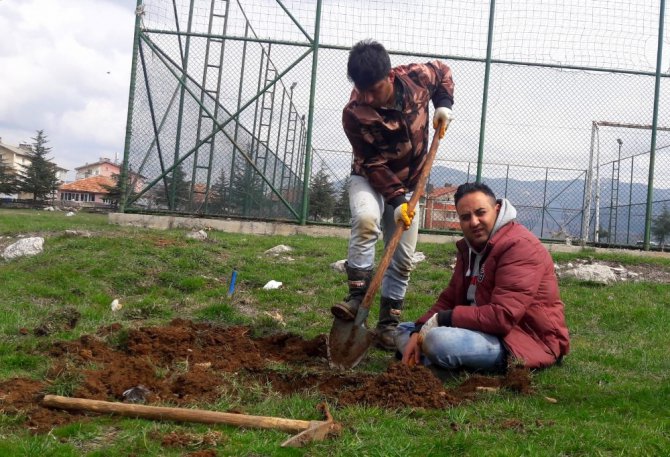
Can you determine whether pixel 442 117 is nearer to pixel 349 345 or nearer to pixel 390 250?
→ pixel 390 250

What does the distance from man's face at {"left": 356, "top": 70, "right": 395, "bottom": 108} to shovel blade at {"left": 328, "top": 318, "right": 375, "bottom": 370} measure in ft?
5.03

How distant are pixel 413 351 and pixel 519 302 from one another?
0.74m

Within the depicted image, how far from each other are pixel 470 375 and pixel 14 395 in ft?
7.99

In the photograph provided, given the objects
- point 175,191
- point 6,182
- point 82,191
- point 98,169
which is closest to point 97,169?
point 98,169

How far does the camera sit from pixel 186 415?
2.81 metres

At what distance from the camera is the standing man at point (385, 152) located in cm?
428

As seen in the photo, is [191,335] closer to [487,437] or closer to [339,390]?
[339,390]

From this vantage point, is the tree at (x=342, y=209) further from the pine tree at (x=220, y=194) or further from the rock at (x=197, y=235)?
the rock at (x=197, y=235)

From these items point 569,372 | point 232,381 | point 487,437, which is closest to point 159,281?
point 232,381

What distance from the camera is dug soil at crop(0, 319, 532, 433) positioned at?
3211 mm

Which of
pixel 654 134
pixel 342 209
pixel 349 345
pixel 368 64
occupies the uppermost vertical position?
pixel 654 134

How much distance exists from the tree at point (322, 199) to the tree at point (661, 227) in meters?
5.39

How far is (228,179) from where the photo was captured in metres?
11.3

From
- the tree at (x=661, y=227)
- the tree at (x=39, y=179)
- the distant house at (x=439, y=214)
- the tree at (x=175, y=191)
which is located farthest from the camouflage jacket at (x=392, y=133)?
the tree at (x=39, y=179)
